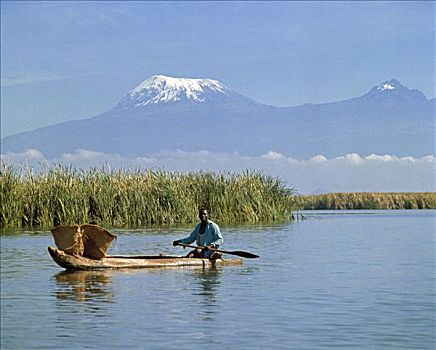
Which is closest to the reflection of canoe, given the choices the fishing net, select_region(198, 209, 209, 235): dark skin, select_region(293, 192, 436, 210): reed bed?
the fishing net

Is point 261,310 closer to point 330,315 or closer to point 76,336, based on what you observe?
point 330,315

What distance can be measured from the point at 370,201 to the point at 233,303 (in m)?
44.5

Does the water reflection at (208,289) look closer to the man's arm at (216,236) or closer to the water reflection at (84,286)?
the man's arm at (216,236)

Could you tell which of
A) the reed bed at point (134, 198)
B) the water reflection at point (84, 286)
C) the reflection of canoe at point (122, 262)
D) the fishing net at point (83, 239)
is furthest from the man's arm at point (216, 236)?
the reed bed at point (134, 198)

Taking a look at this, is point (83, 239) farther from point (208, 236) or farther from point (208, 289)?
point (208, 289)

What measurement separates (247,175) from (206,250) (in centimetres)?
1586

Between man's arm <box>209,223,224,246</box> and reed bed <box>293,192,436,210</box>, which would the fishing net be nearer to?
man's arm <box>209,223,224,246</box>

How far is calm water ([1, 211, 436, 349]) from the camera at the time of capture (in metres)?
10.7

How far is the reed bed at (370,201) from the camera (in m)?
56.3

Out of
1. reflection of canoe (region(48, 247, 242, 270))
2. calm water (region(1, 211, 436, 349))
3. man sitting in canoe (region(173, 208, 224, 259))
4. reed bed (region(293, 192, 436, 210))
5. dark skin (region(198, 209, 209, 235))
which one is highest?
reed bed (region(293, 192, 436, 210))

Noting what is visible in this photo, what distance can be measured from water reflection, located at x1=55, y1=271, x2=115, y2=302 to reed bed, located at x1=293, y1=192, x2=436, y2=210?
39664 mm

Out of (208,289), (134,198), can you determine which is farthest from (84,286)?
(134,198)

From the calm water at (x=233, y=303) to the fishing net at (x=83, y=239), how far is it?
536 mm

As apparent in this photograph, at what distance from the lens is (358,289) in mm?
15242
